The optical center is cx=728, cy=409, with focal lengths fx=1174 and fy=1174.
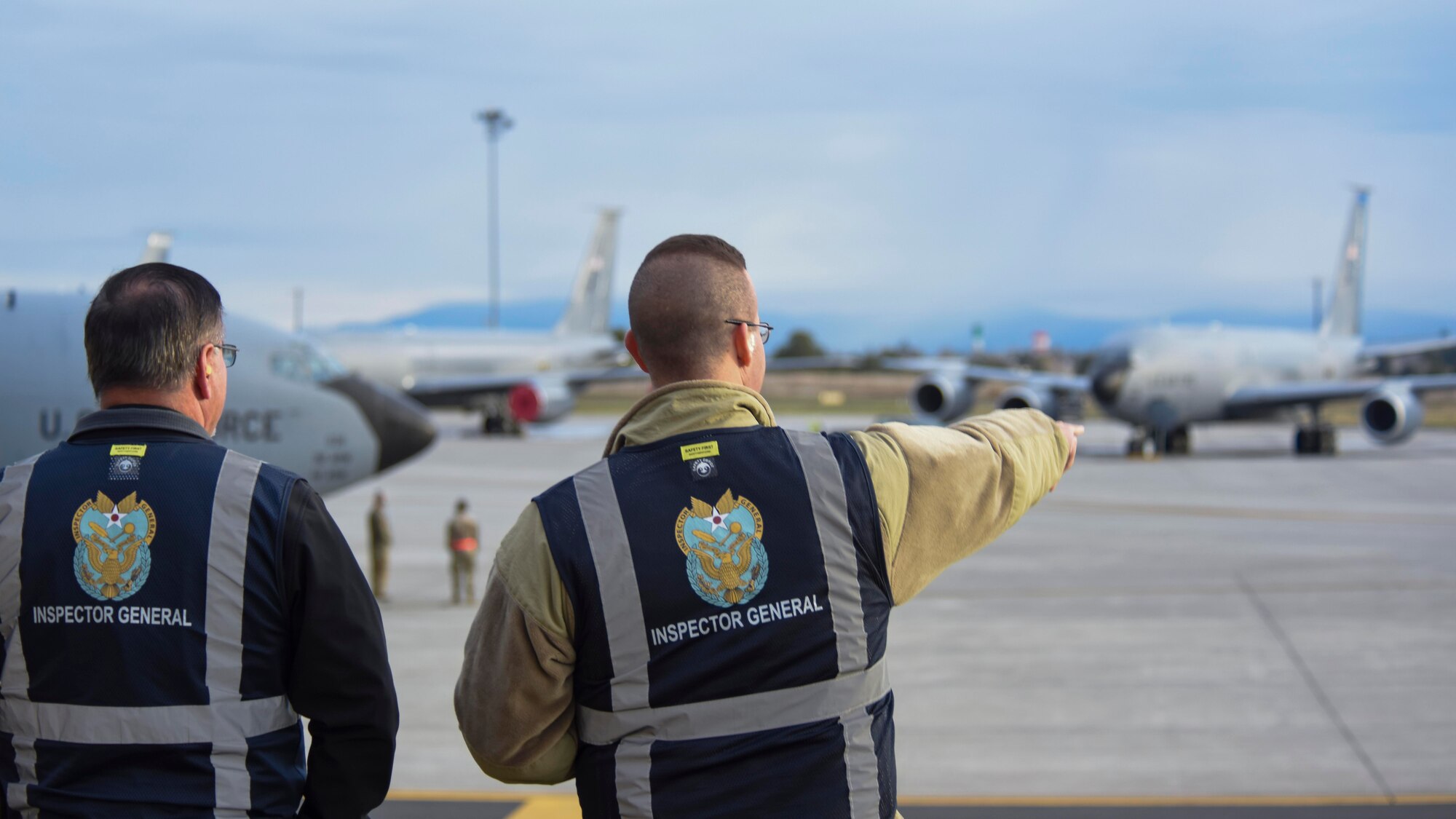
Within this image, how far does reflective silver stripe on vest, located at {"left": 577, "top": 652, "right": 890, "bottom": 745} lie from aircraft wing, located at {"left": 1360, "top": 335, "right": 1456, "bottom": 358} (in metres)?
40.9

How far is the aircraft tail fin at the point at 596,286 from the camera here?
51.3 m

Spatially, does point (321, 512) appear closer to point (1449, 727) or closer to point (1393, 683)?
point (1449, 727)

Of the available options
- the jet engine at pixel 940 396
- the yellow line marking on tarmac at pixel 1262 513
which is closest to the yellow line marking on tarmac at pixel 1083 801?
the yellow line marking on tarmac at pixel 1262 513

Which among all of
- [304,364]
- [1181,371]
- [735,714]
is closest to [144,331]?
[735,714]

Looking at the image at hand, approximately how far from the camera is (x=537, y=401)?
39.9 metres

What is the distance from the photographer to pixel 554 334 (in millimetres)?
48500

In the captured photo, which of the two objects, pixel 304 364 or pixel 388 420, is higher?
pixel 304 364

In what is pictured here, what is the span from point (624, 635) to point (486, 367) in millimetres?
41690

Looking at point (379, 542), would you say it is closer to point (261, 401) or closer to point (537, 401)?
point (261, 401)

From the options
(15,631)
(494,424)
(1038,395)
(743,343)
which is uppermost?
(743,343)

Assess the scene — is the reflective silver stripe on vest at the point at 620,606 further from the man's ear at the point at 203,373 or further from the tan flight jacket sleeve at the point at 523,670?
the man's ear at the point at 203,373

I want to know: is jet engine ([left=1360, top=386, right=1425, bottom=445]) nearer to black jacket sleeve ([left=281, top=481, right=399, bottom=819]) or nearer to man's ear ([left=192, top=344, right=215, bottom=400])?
black jacket sleeve ([left=281, top=481, right=399, bottom=819])

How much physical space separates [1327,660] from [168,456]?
437 inches

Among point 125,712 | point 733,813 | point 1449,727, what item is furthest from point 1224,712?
point 125,712
